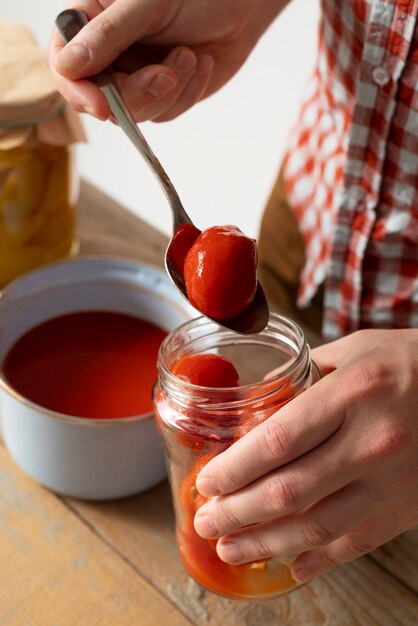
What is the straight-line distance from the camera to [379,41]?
795 millimetres

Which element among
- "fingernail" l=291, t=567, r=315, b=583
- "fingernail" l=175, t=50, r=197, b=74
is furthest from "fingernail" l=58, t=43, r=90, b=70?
"fingernail" l=291, t=567, r=315, b=583

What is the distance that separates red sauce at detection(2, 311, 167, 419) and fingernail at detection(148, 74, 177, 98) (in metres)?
0.23

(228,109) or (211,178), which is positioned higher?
(228,109)

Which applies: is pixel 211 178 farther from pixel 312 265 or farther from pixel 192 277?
pixel 192 277

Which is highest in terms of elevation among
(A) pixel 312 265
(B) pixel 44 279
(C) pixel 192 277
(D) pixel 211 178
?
(C) pixel 192 277

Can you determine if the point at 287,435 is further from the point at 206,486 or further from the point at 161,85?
the point at 161,85

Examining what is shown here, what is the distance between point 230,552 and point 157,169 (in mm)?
294

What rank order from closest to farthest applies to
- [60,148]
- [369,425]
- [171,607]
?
[369,425] → [171,607] → [60,148]

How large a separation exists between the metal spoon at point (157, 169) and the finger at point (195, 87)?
11 cm

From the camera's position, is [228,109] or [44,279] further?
[228,109]

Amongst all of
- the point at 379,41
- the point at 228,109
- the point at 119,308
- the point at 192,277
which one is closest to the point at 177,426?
the point at 192,277

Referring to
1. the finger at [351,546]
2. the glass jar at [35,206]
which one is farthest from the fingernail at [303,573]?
the glass jar at [35,206]

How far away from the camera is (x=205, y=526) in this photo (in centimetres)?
61

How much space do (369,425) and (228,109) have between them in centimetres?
111
